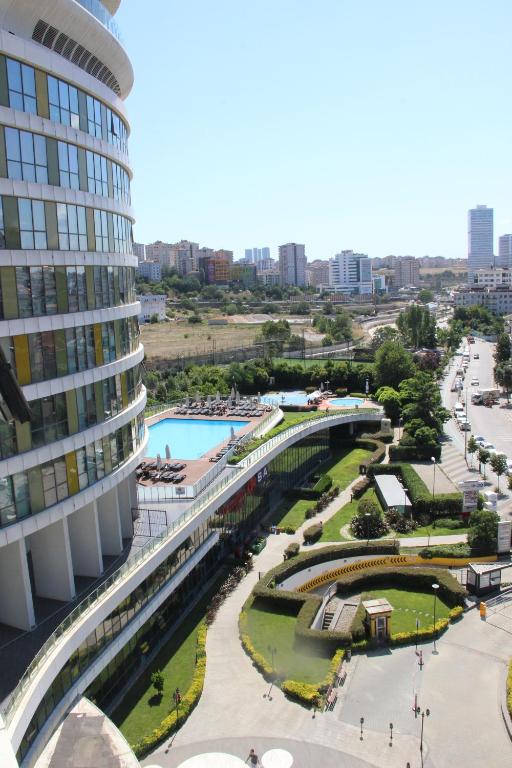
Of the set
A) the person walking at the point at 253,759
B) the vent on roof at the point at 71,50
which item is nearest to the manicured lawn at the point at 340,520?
the person walking at the point at 253,759

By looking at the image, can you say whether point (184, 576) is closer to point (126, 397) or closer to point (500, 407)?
Result: point (126, 397)

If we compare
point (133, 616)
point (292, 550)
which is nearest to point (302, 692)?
point (133, 616)

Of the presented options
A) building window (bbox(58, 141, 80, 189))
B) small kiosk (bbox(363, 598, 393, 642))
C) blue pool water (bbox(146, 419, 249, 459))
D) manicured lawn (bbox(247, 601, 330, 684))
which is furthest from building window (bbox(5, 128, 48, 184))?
blue pool water (bbox(146, 419, 249, 459))

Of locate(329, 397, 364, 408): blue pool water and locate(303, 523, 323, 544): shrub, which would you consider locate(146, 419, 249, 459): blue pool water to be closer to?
locate(303, 523, 323, 544): shrub

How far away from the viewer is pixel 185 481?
36.6 metres

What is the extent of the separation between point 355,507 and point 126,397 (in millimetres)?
21221

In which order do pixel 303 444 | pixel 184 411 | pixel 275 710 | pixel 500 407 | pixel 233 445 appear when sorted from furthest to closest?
pixel 500 407
pixel 184 411
pixel 303 444
pixel 233 445
pixel 275 710

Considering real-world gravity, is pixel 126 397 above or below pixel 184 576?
above

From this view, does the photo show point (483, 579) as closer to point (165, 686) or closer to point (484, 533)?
point (484, 533)

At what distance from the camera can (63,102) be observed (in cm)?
2361

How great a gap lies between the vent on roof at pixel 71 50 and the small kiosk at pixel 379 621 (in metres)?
Result: 24.9

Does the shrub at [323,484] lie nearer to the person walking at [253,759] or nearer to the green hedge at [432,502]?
the green hedge at [432,502]

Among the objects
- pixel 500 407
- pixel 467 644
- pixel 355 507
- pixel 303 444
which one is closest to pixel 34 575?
pixel 467 644

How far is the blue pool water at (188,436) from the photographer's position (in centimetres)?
4431
